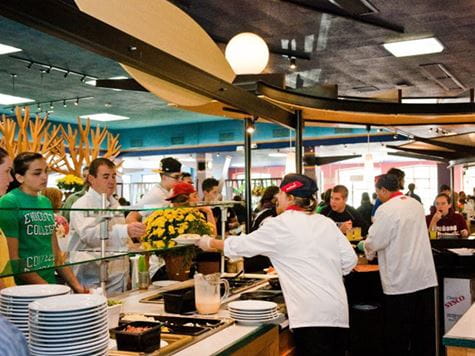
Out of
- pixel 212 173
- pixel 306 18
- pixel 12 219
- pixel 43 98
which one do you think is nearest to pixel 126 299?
pixel 12 219

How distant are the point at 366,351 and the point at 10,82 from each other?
790cm

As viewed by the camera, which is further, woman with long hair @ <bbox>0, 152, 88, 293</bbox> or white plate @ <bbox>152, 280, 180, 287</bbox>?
white plate @ <bbox>152, 280, 180, 287</bbox>

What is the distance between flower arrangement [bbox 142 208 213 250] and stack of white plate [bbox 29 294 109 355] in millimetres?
989

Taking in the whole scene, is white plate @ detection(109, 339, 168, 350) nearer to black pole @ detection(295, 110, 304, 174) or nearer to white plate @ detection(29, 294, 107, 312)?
white plate @ detection(29, 294, 107, 312)

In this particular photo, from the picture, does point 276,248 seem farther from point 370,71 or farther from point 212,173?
point 212,173

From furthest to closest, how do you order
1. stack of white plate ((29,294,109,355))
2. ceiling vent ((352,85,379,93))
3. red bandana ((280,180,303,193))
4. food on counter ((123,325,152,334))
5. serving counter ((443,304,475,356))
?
1. ceiling vent ((352,85,379,93))
2. red bandana ((280,180,303,193))
3. serving counter ((443,304,475,356))
4. food on counter ((123,325,152,334))
5. stack of white plate ((29,294,109,355))

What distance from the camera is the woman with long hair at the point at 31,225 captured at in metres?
2.71

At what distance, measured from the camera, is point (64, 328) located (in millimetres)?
1591

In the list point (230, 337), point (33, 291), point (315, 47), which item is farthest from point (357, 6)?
point (33, 291)

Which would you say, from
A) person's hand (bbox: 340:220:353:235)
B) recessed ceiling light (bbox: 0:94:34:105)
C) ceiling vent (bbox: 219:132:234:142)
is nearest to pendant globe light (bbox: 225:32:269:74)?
person's hand (bbox: 340:220:353:235)

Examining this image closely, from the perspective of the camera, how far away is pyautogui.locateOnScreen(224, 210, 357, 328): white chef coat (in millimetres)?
2854

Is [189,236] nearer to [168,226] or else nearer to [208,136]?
[168,226]

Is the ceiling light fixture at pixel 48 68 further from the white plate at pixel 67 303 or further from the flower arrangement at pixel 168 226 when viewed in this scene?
the white plate at pixel 67 303

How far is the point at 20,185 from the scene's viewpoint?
3.40m
